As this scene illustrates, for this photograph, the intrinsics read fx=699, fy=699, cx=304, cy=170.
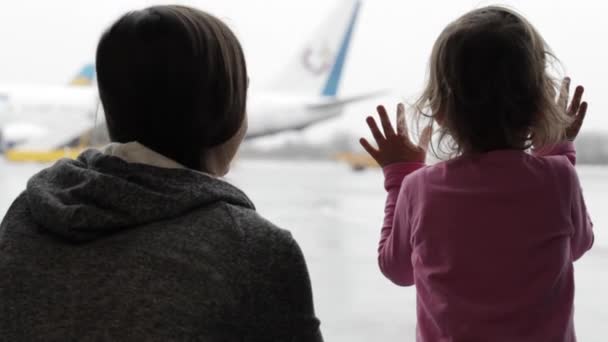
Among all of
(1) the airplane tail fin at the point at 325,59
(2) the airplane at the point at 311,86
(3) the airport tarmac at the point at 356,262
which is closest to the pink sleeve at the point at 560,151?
(3) the airport tarmac at the point at 356,262

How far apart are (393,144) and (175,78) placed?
332mm

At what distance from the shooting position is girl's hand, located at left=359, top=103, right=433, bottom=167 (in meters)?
0.78

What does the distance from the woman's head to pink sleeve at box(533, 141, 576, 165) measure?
0.02 m

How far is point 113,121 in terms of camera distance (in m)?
0.56

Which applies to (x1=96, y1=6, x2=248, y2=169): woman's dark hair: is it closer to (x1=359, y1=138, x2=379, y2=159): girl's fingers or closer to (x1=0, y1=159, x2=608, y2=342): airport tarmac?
(x1=0, y1=159, x2=608, y2=342): airport tarmac

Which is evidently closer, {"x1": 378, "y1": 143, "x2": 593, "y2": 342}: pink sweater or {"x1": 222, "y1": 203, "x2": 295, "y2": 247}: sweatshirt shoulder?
{"x1": 222, "y1": 203, "x2": 295, "y2": 247}: sweatshirt shoulder

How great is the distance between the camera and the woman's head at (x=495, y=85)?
689mm

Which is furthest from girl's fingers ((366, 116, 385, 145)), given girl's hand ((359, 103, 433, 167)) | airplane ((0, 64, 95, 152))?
airplane ((0, 64, 95, 152))

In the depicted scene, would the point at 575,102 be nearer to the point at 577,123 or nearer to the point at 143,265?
the point at 577,123

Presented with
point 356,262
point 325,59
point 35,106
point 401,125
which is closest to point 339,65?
point 325,59

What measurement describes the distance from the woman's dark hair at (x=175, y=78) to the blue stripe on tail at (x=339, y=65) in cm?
553

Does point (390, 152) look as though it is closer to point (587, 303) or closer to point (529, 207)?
point (529, 207)

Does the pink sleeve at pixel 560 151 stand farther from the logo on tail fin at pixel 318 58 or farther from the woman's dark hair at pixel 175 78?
the logo on tail fin at pixel 318 58

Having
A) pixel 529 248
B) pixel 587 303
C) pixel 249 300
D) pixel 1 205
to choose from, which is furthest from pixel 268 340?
pixel 1 205
